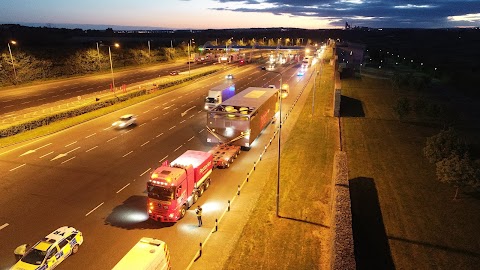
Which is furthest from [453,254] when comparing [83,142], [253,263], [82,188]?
[83,142]

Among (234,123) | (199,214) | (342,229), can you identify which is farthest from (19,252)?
(234,123)

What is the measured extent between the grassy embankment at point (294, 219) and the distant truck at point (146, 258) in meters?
3.55

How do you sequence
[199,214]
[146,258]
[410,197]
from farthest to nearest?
[410,197]
[199,214]
[146,258]

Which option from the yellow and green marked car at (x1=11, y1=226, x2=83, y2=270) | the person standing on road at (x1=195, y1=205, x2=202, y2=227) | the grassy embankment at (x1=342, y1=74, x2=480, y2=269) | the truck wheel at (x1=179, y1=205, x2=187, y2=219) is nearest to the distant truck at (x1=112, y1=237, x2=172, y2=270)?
the person standing on road at (x1=195, y1=205, x2=202, y2=227)

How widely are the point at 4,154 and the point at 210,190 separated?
23329 millimetres

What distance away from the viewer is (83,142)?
36781 mm

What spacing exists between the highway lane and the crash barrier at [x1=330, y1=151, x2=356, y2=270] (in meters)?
50.4

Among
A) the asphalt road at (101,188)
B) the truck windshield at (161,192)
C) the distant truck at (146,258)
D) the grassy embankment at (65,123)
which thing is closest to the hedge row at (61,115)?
the grassy embankment at (65,123)

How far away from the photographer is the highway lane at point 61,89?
5512 cm

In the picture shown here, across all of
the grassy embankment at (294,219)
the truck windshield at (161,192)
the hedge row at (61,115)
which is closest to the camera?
the grassy embankment at (294,219)

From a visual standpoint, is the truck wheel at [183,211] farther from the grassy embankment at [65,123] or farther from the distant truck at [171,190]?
the grassy embankment at [65,123]

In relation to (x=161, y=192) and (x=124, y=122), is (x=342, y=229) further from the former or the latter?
(x=124, y=122)

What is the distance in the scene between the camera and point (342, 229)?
18.6 m

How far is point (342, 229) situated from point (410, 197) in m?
11.0
